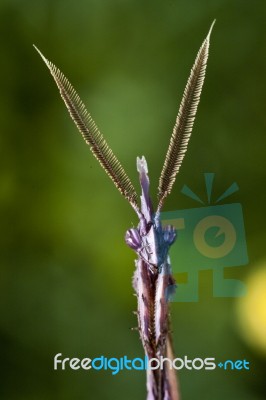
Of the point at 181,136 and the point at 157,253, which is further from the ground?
the point at 181,136

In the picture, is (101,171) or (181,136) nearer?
(181,136)

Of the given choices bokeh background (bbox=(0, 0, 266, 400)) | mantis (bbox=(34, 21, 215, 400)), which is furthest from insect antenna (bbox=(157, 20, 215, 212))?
bokeh background (bbox=(0, 0, 266, 400))

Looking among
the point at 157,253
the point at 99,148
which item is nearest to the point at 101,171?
the point at 99,148

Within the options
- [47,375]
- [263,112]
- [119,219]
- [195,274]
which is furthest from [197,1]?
[47,375]

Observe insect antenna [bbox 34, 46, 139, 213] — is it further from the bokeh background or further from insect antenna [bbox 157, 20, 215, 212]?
the bokeh background

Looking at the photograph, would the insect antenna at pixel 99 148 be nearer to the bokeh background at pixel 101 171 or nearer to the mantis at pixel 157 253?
the mantis at pixel 157 253

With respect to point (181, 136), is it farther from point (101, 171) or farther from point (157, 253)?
point (101, 171)

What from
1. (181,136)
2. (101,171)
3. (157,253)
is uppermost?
(101,171)

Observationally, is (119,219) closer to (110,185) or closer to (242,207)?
(110,185)
